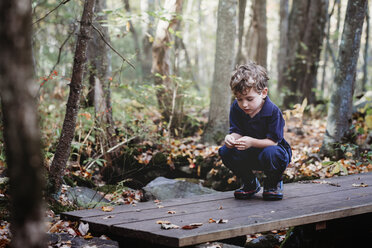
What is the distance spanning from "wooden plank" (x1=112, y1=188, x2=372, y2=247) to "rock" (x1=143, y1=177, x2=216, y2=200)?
1830 millimetres

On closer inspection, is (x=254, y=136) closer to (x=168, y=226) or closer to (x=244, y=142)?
(x=244, y=142)

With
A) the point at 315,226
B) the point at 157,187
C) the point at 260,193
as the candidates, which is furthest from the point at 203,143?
the point at 315,226

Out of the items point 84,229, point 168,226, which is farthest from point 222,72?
point 168,226

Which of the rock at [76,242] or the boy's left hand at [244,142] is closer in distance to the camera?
the rock at [76,242]

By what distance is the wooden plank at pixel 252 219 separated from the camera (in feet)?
9.13

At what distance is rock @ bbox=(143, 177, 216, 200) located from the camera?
5.27 metres

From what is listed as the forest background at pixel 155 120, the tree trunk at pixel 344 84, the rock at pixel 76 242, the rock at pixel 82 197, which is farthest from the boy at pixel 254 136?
the tree trunk at pixel 344 84

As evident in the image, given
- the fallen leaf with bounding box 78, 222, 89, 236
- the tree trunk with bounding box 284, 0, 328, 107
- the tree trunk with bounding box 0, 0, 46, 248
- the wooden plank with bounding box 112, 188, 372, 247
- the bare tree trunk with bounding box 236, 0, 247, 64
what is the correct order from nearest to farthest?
the tree trunk with bounding box 0, 0, 46, 248 → the wooden plank with bounding box 112, 188, 372, 247 → the fallen leaf with bounding box 78, 222, 89, 236 → the bare tree trunk with bounding box 236, 0, 247, 64 → the tree trunk with bounding box 284, 0, 328, 107

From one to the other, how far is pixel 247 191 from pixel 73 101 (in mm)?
2229

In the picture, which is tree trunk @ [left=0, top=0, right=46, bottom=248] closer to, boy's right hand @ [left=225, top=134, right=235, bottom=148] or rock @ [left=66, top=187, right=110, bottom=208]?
boy's right hand @ [left=225, top=134, right=235, bottom=148]

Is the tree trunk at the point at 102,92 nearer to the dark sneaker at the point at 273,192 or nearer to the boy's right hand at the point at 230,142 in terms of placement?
the boy's right hand at the point at 230,142

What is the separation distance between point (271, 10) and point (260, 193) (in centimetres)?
2780


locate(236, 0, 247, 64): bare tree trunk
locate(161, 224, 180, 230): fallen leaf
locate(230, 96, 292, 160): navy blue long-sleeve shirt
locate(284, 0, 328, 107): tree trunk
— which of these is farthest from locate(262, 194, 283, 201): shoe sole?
locate(284, 0, 328, 107): tree trunk

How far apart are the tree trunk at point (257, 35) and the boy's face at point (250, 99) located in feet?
24.8
